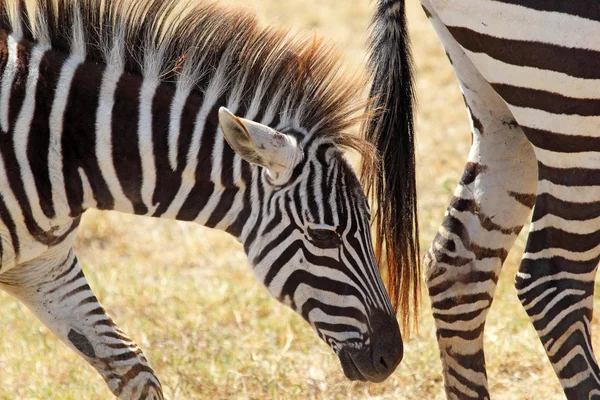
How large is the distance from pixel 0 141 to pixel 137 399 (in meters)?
1.49

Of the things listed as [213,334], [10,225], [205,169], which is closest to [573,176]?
[205,169]

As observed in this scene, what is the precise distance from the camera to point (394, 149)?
15.0 ft

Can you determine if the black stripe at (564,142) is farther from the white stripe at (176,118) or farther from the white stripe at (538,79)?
the white stripe at (176,118)

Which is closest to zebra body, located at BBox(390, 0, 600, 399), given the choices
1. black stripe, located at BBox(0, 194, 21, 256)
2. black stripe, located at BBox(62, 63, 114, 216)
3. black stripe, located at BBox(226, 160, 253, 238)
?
black stripe, located at BBox(226, 160, 253, 238)

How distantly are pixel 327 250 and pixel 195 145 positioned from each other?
74 centimetres

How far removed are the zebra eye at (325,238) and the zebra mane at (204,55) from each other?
16.5 inches

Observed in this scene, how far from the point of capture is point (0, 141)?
3857 mm

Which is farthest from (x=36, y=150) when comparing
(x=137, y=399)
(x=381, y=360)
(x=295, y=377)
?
(x=295, y=377)

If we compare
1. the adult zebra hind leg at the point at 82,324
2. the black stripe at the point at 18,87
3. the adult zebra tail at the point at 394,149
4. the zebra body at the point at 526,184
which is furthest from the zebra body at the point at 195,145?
the zebra body at the point at 526,184

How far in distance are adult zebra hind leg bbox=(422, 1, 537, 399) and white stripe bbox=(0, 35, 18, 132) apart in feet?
6.25

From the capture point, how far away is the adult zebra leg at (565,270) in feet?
12.6

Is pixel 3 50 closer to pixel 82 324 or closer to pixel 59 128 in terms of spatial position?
pixel 59 128

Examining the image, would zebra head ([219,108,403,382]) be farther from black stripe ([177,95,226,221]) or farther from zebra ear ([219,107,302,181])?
black stripe ([177,95,226,221])

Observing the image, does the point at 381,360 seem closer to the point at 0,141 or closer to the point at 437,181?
the point at 0,141
